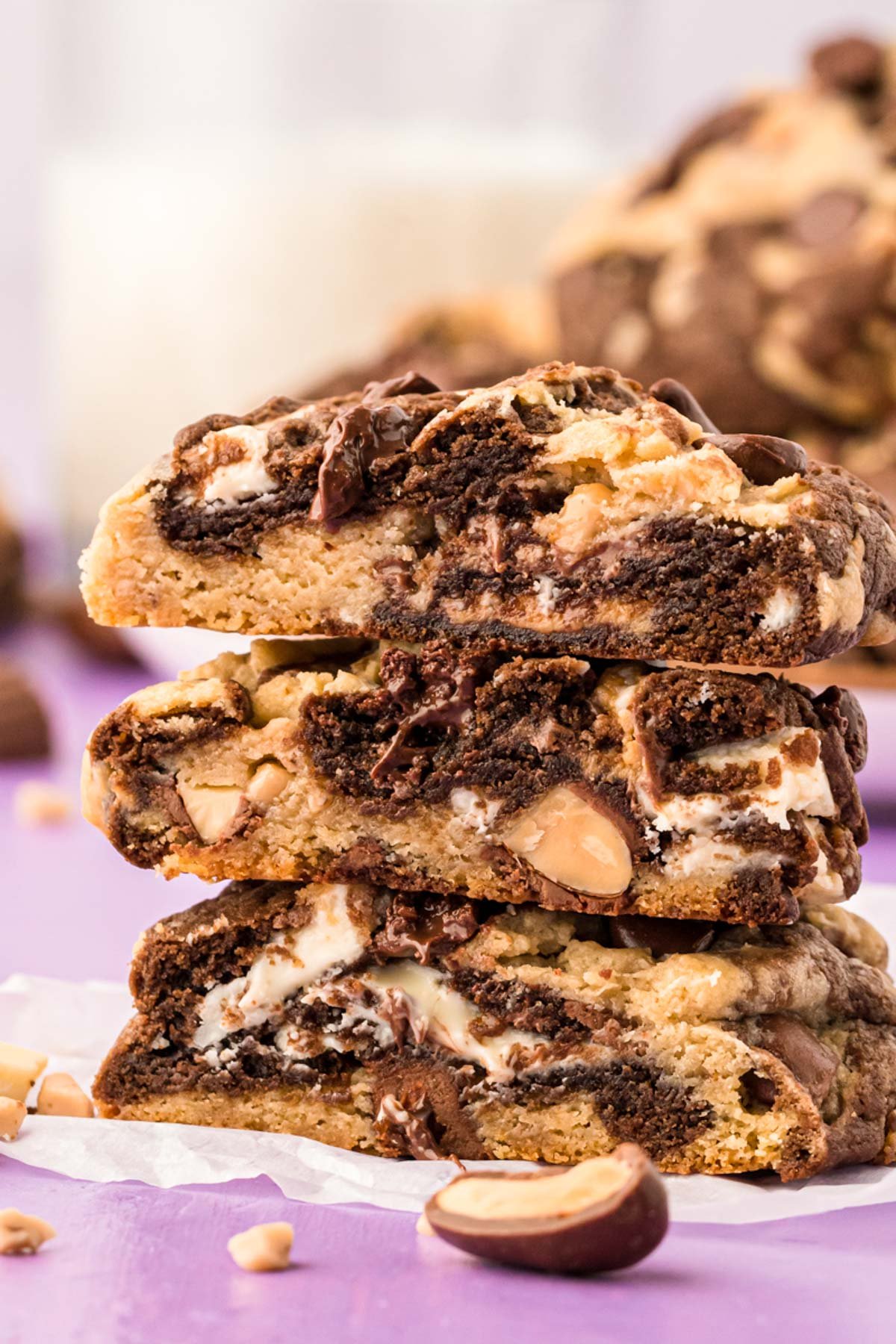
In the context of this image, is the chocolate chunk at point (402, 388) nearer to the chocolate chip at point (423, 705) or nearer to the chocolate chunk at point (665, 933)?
the chocolate chip at point (423, 705)

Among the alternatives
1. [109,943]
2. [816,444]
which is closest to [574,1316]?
[109,943]

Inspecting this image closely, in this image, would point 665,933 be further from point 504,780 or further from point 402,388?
point 402,388

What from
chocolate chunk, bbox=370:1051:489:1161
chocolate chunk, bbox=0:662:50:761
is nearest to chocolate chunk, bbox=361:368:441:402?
chocolate chunk, bbox=370:1051:489:1161

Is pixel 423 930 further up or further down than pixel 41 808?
further up

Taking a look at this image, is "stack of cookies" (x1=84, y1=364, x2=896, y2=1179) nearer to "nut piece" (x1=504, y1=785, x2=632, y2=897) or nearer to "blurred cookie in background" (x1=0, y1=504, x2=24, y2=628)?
"nut piece" (x1=504, y1=785, x2=632, y2=897)

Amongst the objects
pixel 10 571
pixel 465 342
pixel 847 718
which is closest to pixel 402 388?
pixel 847 718

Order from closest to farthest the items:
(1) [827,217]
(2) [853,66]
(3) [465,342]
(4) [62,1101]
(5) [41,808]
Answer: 1. (4) [62,1101]
2. (5) [41,808]
3. (1) [827,217]
4. (2) [853,66]
5. (3) [465,342]

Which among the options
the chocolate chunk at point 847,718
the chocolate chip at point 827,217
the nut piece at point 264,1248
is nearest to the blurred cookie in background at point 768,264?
the chocolate chip at point 827,217

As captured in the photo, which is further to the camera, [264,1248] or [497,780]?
[497,780]
